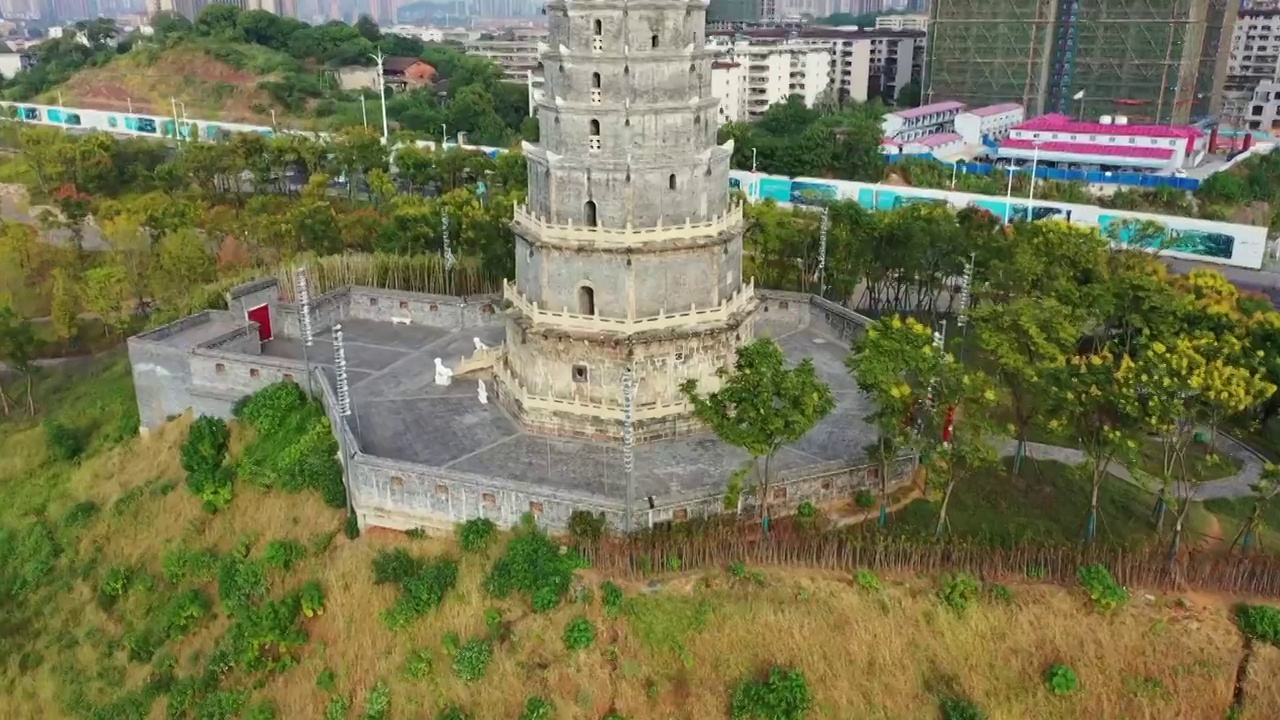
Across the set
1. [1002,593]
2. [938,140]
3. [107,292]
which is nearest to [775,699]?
[1002,593]

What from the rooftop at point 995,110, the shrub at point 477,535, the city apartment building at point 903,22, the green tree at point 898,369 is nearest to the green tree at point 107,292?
the shrub at point 477,535

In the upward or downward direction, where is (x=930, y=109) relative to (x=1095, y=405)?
upward

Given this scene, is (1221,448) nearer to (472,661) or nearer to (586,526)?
(586,526)

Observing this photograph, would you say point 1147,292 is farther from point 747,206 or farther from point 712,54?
point 747,206

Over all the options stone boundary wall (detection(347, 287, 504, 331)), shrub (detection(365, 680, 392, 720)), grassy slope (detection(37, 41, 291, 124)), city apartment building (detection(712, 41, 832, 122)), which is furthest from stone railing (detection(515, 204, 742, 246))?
grassy slope (detection(37, 41, 291, 124))

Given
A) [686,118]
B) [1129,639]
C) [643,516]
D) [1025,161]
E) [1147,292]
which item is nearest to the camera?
[1129,639]

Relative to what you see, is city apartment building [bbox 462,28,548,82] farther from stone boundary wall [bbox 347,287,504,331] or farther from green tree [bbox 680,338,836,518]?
green tree [bbox 680,338,836,518]

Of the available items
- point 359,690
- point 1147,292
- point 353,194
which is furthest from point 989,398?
point 353,194

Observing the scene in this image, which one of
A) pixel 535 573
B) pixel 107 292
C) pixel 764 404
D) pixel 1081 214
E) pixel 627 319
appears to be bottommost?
pixel 535 573
